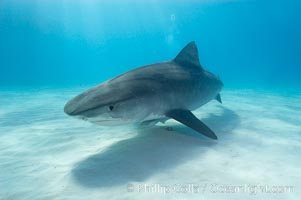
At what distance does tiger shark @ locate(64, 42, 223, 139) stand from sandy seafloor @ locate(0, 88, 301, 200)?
49 cm

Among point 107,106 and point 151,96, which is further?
point 151,96

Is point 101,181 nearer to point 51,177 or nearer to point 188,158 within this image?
point 51,177

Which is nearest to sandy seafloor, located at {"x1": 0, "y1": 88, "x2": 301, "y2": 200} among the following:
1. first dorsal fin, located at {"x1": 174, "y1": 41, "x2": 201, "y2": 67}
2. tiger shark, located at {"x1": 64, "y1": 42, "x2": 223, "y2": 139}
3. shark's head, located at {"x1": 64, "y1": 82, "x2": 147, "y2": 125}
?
tiger shark, located at {"x1": 64, "y1": 42, "x2": 223, "y2": 139}

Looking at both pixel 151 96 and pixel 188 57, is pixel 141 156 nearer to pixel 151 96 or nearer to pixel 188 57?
pixel 151 96

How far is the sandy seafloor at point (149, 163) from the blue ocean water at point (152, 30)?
34825 millimetres

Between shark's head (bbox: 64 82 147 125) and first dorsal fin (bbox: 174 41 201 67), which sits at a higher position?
first dorsal fin (bbox: 174 41 201 67)

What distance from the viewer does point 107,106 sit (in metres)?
3.64

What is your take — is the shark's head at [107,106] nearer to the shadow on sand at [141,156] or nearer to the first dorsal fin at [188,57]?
the shadow on sand at [141,156]

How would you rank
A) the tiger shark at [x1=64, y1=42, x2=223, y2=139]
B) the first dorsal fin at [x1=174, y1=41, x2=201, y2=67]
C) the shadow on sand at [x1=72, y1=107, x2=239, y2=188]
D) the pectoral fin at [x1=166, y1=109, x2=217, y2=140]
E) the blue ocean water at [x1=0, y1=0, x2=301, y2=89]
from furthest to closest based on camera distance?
the blue ocean water at [x1=0, y1=0, x2=301, y2=89], the first dorsal fin at [x1=174, y1=41, x2=201, y2=67], the pectoral fin at [x1=166, y1=109, x2=217, y2=140], the tiger shark at [x1=64, y1=42, x2=223, y2=139], the shadow on sand at [x1=72, y1=107, x2=239, y2=188]

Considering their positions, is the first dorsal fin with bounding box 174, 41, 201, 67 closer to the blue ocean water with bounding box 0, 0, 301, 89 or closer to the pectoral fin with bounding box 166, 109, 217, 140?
the pectoral fin with bounding box 166, 109, 217, 140

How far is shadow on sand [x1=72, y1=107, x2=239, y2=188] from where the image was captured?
3.29m

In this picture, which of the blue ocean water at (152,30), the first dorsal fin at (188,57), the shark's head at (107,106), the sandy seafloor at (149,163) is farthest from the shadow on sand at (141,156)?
the blue ocean water at (152,30)

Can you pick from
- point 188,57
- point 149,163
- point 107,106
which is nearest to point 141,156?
point 149,163

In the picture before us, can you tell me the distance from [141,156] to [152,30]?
14469cm
